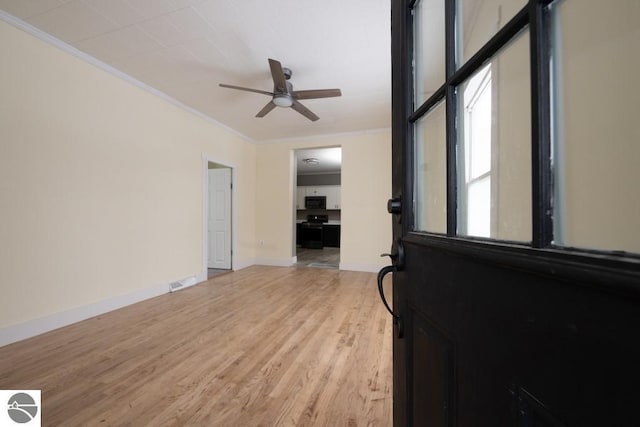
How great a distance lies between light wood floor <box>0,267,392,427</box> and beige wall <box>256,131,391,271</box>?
2.01 meters

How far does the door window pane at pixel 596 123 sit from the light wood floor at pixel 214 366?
58.2 inches

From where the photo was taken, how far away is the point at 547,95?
0.32 meters

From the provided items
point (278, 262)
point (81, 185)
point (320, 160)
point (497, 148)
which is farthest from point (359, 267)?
point (497, 148)

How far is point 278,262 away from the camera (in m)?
5.45

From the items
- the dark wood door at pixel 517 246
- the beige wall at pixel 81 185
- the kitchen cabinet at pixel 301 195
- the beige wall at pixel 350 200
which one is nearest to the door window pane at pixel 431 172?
the dark wood door at pixel 517 246

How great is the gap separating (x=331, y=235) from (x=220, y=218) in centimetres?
416

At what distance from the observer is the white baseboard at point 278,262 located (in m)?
5.41

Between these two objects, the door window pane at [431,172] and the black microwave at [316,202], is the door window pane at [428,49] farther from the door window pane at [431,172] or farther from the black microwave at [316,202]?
the black microwave at [316,202]

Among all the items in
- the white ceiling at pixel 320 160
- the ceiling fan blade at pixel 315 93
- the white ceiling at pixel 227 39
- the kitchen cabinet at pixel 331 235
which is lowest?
the kitchen cabinet at pixel 331 235

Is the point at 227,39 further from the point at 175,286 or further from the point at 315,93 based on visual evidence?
the point at 175,286

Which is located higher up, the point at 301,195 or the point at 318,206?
the point at 301,195

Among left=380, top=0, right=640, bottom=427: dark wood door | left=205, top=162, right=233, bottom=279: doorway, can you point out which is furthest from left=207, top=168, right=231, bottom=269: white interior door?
left=380, top=0, right=640, bottom=427: dark wood door

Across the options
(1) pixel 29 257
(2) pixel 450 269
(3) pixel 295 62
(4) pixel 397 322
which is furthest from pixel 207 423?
→ (3) pixel 295 62

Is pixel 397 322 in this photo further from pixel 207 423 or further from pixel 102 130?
pixel 102 130
